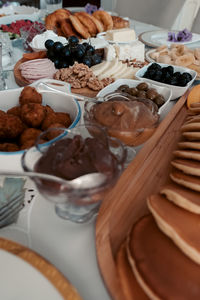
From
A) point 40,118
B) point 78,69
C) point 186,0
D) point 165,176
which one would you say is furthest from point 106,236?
point 186,0

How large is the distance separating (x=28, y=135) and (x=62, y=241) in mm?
293

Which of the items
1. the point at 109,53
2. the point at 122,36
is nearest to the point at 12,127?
the point at 109,53

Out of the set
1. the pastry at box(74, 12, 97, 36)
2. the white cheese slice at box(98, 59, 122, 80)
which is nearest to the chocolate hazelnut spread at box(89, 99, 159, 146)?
the white cheese slice at box(98, 59, 122, 80)

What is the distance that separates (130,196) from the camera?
630 mm

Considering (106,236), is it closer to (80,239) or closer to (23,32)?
(80,239)

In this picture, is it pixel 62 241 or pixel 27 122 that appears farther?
pixel 27 122

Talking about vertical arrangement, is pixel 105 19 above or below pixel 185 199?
above

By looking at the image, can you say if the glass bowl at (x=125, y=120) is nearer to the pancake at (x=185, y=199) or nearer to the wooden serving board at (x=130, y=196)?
the wooden serving board at (x=130, y=196)

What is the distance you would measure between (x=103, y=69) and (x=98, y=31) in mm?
707

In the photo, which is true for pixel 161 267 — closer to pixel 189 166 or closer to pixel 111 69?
pixel 189 166

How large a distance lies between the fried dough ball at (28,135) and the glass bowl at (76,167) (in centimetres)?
9

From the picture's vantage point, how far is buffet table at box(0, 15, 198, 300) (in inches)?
18.9

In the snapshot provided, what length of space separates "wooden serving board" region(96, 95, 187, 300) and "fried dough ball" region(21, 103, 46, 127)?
0.93 feet

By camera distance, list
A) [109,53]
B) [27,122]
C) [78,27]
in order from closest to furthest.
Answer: [27,122] < [109,53] < [78,27]
